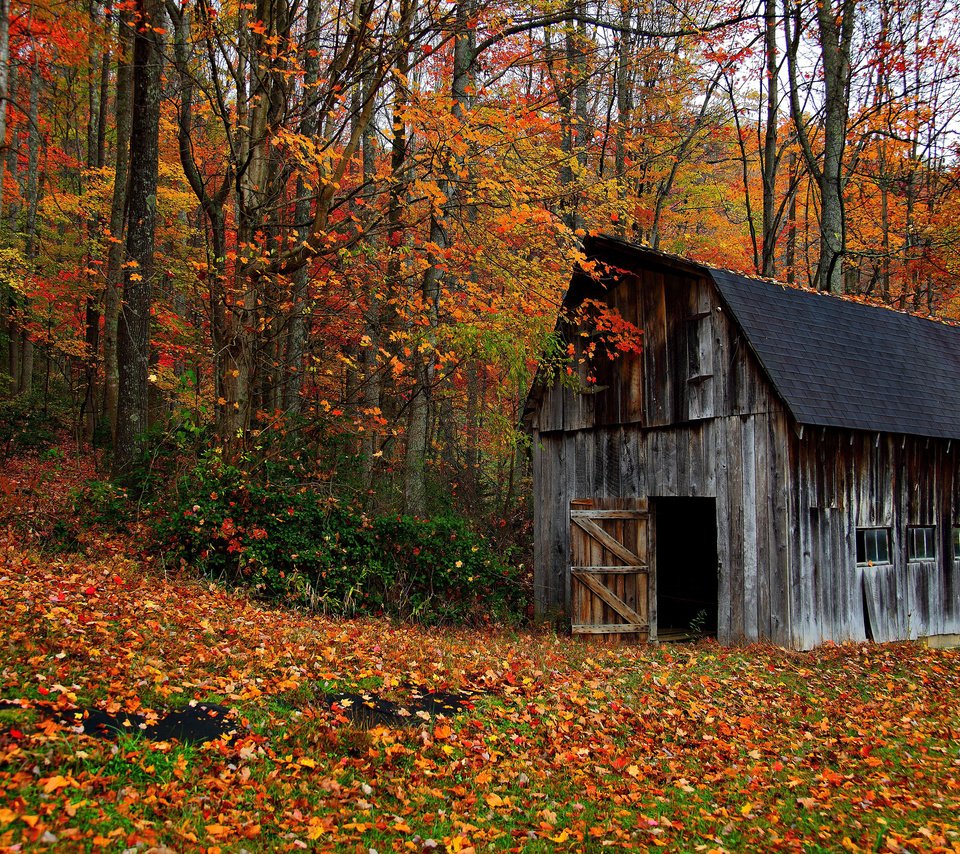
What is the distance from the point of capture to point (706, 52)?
18.8 meters

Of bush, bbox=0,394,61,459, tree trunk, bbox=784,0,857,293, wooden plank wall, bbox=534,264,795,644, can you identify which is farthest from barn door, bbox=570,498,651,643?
bush, bbox=0,394,61,459

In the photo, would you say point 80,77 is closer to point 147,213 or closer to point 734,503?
point 147,213

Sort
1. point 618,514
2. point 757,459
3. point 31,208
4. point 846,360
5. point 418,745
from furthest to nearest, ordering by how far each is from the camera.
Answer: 1. point 31,208
2. point 618,514
3. point 846,360
4. point 757,459
5. point 418,745

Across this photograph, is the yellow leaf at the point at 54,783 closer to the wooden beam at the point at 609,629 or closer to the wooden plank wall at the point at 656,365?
the wooden beam at the point at 609,629

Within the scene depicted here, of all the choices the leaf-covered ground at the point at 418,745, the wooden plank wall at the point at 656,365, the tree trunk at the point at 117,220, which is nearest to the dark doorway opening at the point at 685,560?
the wooden plank wall at the point at 656,365

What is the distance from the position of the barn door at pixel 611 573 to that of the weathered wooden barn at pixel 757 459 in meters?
0.02

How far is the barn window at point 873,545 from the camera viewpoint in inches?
483

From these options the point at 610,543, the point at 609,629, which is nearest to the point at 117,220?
the point at 610,543

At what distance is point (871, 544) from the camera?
12422 millimetres

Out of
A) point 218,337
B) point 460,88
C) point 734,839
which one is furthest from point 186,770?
point 460,88

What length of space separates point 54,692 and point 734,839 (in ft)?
→ 15.6

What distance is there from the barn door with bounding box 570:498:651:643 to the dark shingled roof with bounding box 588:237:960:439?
332 cm

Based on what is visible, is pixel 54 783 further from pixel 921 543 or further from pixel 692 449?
pixel 921 543

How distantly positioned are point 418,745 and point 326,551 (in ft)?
20.2
